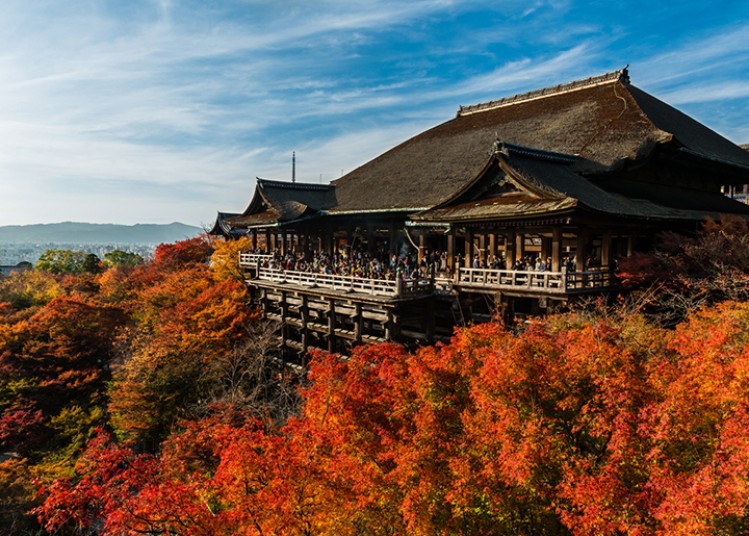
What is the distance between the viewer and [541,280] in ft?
51.6

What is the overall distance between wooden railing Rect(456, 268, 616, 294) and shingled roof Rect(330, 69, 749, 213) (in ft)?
12.1

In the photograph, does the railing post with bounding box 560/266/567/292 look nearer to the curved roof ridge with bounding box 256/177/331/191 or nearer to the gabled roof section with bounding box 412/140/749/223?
the gabled roof section with bounding box 412/140/749/223

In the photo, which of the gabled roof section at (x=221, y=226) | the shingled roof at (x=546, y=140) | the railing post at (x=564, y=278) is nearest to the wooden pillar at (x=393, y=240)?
the shingled roof at (x=546, y=140)

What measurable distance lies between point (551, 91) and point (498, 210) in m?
17.0

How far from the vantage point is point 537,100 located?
2962 centimetres

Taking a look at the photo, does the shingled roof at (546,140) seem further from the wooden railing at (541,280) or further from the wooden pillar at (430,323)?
the wooden pillar at (430,323)

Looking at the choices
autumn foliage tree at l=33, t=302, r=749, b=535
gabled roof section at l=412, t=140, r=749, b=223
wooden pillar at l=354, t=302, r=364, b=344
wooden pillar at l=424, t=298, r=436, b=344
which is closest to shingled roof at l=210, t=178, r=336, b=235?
wooden pillar at l=354, t=302, r=364, b=344

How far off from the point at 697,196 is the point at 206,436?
25576 mm

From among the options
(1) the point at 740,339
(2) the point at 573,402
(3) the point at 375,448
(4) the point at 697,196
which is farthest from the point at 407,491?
(4) the point at 697,196

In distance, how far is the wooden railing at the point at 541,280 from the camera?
14.9 metres

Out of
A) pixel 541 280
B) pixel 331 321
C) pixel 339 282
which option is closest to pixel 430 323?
pixel 339 282

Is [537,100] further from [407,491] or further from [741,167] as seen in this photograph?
[407,491]

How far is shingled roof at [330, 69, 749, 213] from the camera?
2064 centimetres

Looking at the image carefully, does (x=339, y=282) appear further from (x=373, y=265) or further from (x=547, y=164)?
(x=547, y=164)
